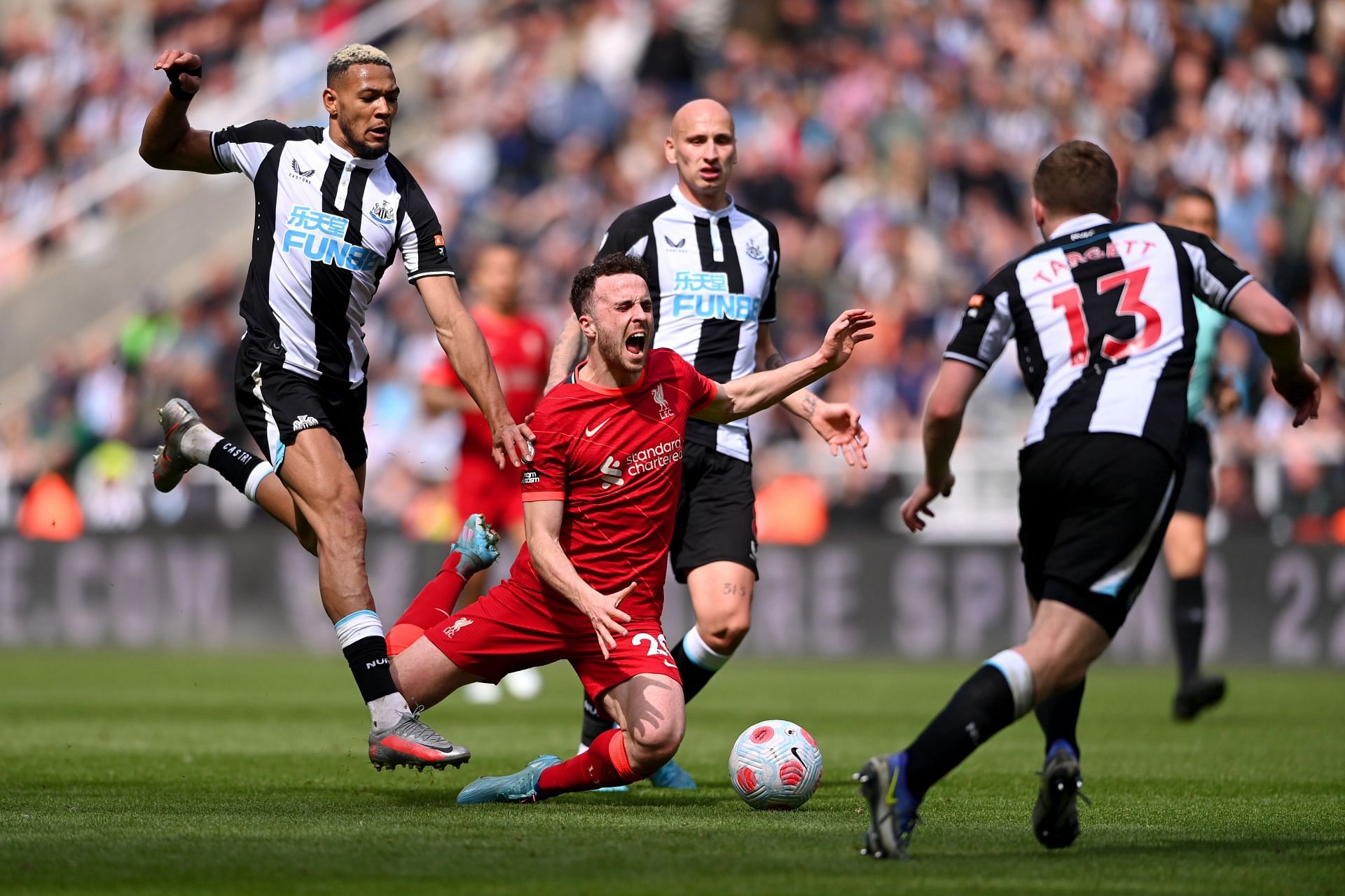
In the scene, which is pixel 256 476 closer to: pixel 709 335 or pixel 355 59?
pixel 355 59

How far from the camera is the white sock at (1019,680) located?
541 centimetres

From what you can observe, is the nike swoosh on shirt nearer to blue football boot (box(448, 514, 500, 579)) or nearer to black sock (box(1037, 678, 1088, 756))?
blue football boot (box(448, 514, 500, 579))

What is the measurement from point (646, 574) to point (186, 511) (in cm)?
1335

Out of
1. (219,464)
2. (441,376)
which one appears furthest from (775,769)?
(441,376)

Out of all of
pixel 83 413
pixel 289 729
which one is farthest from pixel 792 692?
pixel 83 413

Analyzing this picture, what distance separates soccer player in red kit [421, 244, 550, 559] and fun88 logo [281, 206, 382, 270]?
14.8ft

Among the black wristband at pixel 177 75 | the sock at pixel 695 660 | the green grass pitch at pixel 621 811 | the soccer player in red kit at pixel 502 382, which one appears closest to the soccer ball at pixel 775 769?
the green grass pitch at pixel 621 811

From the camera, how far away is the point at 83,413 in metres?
21.2

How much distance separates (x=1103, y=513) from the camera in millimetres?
5570

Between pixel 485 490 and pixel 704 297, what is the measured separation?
4.51 meters

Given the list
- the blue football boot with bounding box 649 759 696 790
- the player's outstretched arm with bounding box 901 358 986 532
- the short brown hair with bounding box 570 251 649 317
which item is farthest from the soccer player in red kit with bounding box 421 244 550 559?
the player's outstretched arm with bounding box 901 358 986 532

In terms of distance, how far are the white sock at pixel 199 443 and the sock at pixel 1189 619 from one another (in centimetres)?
579

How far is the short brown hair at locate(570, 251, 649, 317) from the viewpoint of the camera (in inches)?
263

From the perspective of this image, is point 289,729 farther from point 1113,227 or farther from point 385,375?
point 385,375
